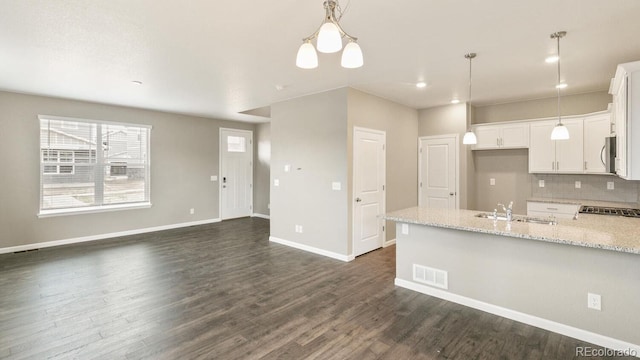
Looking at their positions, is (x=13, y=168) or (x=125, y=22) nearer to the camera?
(x=125, y=22)

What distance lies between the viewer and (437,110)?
597 cm

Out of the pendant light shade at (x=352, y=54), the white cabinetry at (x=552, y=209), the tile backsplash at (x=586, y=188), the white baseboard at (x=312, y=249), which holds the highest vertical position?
the pendant light shade at (x=352, y=54)

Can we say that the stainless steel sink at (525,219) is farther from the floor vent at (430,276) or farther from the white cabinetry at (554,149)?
the white cabinetry at (554,149)

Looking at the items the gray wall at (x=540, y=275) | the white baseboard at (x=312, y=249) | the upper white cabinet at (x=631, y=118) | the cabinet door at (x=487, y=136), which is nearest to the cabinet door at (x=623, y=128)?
the upper white cabinet at (x=631, y=118)

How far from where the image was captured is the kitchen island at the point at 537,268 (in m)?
2.42

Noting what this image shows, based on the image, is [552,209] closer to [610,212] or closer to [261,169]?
[610,212]

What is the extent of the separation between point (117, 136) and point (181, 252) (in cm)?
302

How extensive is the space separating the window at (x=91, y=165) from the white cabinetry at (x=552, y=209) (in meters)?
7.45

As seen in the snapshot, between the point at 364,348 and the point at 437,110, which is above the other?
the point at 437,110

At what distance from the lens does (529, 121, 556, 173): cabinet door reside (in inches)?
196

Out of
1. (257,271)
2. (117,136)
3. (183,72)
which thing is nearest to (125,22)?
(183,72)

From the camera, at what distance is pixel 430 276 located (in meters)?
3.47

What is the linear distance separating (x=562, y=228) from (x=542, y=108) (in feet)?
11.2

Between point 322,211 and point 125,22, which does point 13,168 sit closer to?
point 125,22
